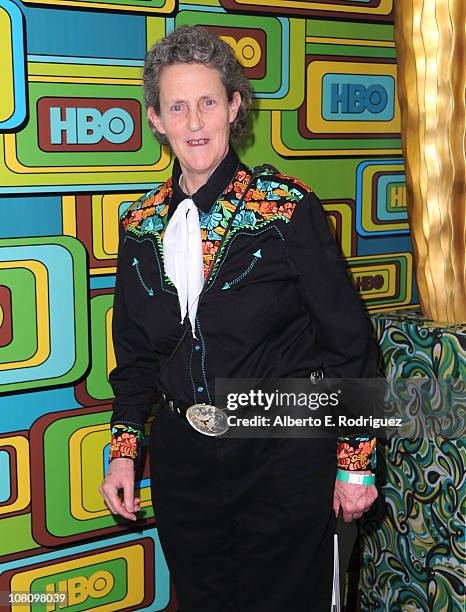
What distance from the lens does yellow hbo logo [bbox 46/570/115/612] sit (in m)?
1.83

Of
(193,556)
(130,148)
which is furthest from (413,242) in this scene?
(193,556)

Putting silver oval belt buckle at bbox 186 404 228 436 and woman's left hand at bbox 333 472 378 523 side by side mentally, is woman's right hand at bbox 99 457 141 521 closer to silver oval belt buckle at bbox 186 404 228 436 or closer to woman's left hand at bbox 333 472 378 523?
silver oval belt buckle at bbox 186 404 228 436

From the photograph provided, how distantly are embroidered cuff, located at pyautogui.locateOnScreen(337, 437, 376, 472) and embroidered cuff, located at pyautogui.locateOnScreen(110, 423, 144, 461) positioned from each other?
0.41 m

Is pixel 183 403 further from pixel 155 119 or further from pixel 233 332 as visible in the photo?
pixel 155 119

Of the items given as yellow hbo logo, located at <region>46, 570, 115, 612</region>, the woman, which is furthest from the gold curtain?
yellow hbo logo, located at <region>46, 570, 115, 612</region>

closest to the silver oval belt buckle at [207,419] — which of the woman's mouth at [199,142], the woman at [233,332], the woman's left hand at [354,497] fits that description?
the woman at [233,332]

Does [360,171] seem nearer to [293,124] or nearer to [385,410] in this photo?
[293,124]

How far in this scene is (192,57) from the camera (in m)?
1.43

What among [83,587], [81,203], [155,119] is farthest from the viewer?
[83,587]

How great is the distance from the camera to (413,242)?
1.99 metres

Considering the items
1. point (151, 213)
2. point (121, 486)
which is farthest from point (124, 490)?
point (151, 213)

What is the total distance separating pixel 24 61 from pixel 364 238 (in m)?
1.06

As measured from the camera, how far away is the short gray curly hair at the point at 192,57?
4.70ft

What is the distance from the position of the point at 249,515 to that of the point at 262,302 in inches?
15.9
